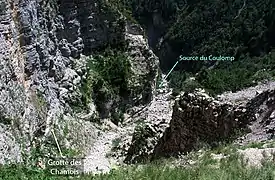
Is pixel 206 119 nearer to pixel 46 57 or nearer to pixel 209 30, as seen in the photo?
pixel 46 57

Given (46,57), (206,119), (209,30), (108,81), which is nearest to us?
(206,119)

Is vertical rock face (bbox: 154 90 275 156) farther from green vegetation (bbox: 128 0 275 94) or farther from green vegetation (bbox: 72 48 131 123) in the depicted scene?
green vegetation (bbox: 128 0 275 94)

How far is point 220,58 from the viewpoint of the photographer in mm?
68188

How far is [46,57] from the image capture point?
96.6 feet

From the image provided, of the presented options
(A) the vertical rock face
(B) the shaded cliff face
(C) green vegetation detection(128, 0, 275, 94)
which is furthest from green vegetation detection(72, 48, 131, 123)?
(C) green vegetation detection(128, 0, 275, 94)

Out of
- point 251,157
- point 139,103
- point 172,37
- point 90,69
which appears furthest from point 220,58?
point 251,157

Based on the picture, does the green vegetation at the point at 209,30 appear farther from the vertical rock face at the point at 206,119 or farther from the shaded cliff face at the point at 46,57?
the vertical rock face at the point at 206,119

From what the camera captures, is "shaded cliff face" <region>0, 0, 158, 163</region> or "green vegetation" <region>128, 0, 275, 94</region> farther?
"green vegetation" <region>128, 0, 275, 94</region>

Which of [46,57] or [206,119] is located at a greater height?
[46,57]

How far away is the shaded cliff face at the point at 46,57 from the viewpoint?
75.7 feet

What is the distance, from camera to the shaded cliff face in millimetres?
23062

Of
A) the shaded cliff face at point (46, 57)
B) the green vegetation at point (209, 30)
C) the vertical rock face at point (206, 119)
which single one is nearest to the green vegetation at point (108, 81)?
the shaded cliff face at point (46, 57)

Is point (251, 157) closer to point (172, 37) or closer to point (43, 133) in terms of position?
point (43, 133)

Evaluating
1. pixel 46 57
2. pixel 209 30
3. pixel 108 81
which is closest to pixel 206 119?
pixel 46 57
